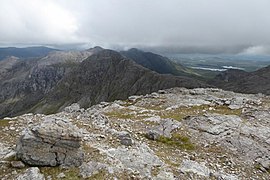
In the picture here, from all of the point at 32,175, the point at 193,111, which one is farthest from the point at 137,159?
the point at 193,111

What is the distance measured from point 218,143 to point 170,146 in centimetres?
486

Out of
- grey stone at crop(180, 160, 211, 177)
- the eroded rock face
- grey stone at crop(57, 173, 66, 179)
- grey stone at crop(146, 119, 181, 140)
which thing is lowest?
grey stone at crop(180, 160, 211, 177)

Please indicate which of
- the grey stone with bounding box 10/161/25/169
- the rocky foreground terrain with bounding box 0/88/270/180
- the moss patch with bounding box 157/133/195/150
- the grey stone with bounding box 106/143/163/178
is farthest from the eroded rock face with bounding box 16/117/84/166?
the moss patch with bounding box 157/133/195/150

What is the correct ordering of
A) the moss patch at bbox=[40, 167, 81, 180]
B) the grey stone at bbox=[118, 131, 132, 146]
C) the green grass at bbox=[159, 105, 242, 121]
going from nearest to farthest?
the moss patch at bbox=[40, 167, 81, 180], the grey stone at bbox=[118, 131, 132, 146], the green grass at bbox=[159, 105, 242, 121]

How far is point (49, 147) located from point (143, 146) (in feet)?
27.5

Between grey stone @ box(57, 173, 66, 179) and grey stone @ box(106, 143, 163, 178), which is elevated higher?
grey stone @ box(57, 173, 66, 179)

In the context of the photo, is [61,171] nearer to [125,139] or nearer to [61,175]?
[61,175]

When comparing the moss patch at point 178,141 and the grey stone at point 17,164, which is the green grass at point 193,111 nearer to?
the moss patch at point 178,141

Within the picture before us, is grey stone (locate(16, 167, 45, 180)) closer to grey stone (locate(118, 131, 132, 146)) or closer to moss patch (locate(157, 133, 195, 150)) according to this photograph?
grey stone (locate(118, 131, 132, 146))

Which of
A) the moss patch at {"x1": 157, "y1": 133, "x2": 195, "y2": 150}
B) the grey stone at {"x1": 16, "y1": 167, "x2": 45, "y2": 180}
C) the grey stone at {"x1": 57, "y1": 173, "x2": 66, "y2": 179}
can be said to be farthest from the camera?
the moss patch at {"x1": 157, "y1": 133, "x2": 195, "y2": 150}

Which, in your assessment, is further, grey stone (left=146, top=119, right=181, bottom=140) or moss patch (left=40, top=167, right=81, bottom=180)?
grey stone (left=146, top=119, right=181, bottom=140)

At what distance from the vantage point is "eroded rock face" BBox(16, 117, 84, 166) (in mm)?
20766

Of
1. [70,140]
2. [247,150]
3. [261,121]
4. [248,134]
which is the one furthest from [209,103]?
[70,140]

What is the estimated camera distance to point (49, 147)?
21.1 meters
